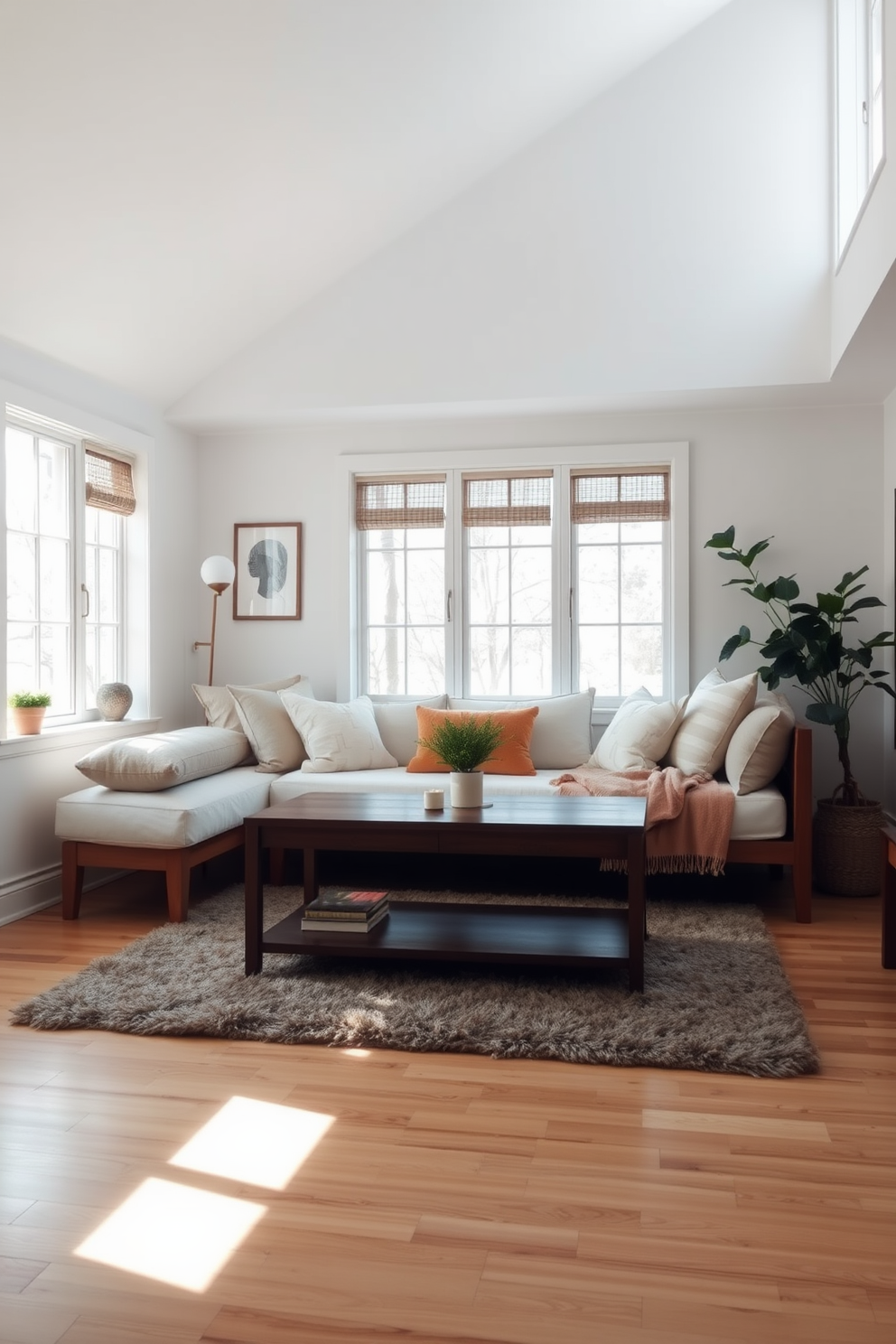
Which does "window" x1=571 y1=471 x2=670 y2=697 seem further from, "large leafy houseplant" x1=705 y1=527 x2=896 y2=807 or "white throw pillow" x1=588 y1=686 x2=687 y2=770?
"white throw pillow" x1=588 y1=686 x2=687 y2=770

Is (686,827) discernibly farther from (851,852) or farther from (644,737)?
(851,852)

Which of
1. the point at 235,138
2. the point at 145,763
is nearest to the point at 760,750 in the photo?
the point at 145,763

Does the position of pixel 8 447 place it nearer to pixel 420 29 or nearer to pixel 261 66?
pixel 261 66

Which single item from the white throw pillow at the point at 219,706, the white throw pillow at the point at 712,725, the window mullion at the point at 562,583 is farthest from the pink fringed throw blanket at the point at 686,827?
the white throw pillow at the point at 219,706

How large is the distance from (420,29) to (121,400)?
7.49 ft

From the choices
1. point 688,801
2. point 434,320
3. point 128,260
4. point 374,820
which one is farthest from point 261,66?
point 688,801

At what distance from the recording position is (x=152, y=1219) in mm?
2016

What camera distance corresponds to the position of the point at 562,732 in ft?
17.6

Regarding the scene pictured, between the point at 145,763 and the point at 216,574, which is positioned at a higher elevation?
the point at 216,574

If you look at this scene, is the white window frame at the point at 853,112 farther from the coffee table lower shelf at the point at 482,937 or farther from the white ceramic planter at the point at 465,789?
the coffee table lower shelf at the point at 482,937

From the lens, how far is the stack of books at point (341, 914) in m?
3.44

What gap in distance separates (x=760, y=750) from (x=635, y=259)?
8.15 feet

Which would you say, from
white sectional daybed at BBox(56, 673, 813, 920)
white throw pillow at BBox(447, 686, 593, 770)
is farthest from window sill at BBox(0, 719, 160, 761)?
white throw pillow at BBox(447, 686, 593, 770)

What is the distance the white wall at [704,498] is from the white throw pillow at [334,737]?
0.67 meters
